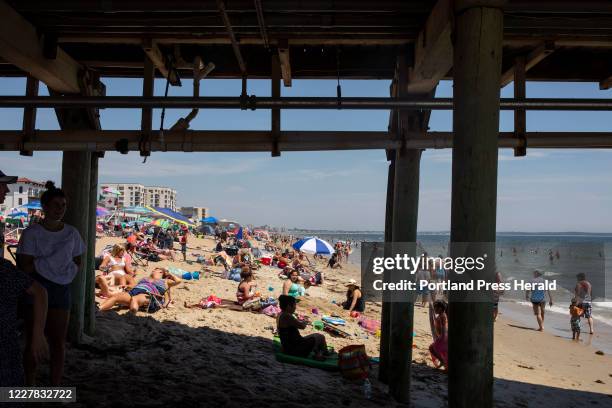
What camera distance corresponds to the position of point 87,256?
6.08m

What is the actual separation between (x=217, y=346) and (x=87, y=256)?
235 centimetres

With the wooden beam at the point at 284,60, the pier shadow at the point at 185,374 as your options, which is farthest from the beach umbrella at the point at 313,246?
the wooden beam at the point at 284,60

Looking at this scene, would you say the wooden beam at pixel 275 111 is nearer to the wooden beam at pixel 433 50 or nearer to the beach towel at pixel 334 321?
the wooden beam at pixel 433 50

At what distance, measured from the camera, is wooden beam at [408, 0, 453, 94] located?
3.52 metres

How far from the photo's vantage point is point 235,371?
5719mm

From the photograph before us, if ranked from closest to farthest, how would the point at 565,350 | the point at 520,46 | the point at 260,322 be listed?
the point at 520,46, the point at 260,322, the point at 565,350

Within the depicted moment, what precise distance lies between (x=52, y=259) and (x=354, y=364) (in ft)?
13.6

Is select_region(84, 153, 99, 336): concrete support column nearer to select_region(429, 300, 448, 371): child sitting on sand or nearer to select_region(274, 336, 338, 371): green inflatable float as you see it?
select_region(274, 336, 338, 371): green inflatable float

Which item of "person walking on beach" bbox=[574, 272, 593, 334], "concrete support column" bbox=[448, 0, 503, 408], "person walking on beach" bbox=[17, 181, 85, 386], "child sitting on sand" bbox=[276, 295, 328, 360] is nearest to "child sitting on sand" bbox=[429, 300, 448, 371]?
"child sitting on sand" bbox=[276, 295, 328, 360]

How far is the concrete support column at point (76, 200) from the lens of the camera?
5543 mm

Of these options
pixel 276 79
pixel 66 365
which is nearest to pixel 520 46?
pixel 276 79

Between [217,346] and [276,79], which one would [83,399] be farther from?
[276,79]

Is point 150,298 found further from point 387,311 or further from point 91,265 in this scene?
point 387,311

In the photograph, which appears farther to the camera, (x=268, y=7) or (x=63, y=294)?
(x=268, y=7)
